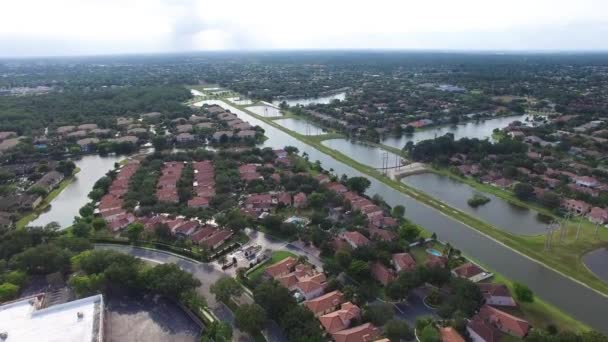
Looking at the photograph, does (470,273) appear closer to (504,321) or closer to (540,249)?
(504,321)

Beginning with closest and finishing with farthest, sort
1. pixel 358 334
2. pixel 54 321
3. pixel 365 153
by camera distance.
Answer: pixel 358 334 < pixel 54 321 < pixel 365 153

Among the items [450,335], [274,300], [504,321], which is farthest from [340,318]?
[504,321]

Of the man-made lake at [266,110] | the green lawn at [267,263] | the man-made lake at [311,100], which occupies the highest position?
the man-made lake at [311,100]

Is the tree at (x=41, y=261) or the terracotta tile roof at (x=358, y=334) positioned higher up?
the tree at (x=41, y=261)

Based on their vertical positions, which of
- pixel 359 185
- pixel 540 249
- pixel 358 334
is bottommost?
pixel 540 249

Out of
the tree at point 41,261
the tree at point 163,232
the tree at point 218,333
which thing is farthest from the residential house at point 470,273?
the tree at point 41,261

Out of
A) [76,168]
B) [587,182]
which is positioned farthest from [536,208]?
[76,168]

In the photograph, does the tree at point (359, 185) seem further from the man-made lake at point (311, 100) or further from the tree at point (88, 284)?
the man-made lake at point (311, 100)

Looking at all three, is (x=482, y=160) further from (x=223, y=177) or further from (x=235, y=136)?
(x=235, y=136)
